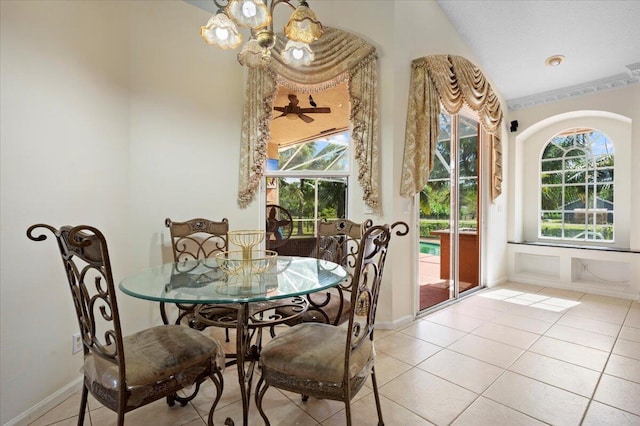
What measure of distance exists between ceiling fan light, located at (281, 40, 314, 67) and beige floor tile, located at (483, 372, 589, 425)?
7.76 ft

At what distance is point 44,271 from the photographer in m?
1.76

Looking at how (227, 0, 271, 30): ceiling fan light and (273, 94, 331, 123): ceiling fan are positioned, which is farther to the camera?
(273, 94, 331, 123): ceiling fan

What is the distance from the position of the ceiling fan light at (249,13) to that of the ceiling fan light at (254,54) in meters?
0.23

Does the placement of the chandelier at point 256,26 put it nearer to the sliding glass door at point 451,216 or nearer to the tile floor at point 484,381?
the tile floor at point 484,381

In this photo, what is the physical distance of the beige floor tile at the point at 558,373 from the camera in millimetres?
1979

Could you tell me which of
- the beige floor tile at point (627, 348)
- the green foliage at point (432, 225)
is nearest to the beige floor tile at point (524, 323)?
the beige floor tile at point (627, 348)

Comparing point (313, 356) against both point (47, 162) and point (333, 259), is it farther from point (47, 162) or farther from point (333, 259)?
point (47, 162)

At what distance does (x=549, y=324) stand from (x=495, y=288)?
1.35 m

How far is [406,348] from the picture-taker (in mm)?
2541

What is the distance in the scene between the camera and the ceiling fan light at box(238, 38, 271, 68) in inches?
73.3

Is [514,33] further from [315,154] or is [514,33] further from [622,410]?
[622,410]

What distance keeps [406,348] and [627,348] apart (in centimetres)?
177

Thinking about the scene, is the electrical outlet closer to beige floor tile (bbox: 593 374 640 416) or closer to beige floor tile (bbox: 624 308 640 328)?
beige floor tile (bbox: 593 374 640 416)

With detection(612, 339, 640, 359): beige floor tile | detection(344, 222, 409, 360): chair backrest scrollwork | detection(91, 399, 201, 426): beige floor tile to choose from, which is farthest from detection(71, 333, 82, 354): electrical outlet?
→ detection(612, 339, 640, 359): beige floor tile
